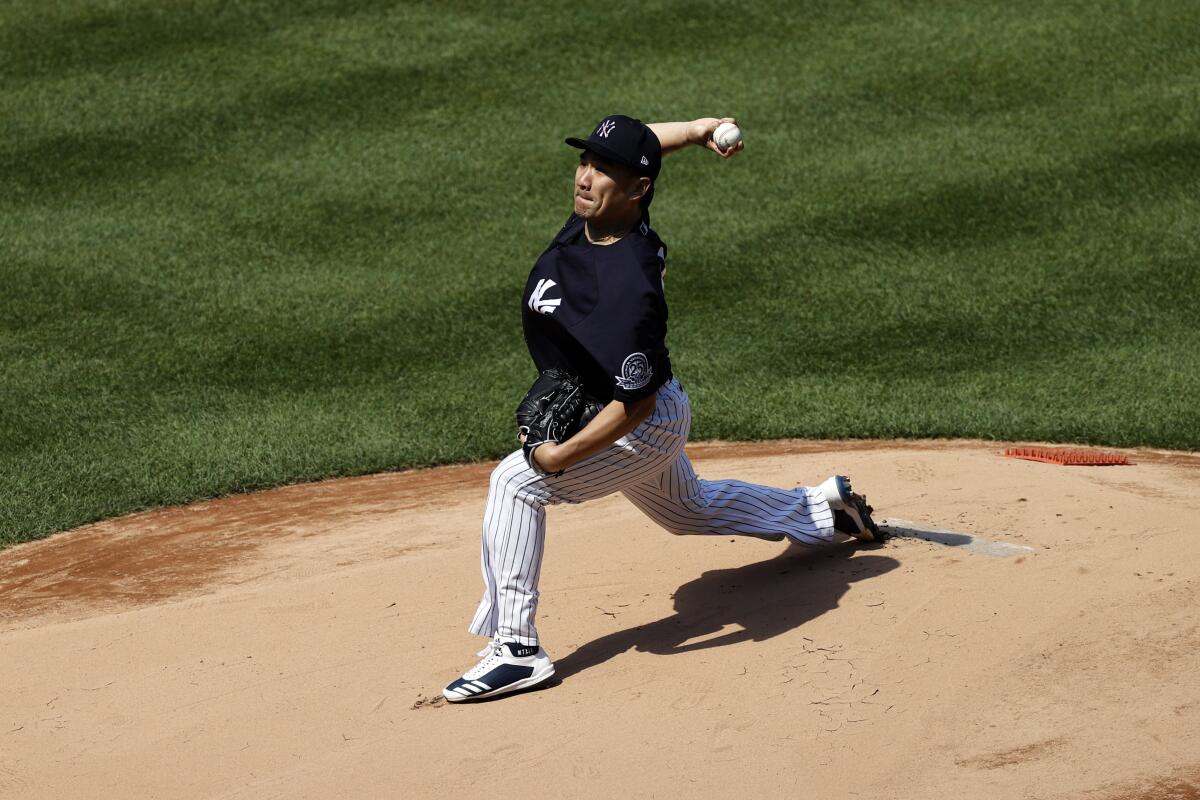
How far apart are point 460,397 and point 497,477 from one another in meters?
3.66

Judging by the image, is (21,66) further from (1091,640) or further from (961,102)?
(1091,640)

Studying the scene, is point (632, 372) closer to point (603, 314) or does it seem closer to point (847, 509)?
point (603, 314)

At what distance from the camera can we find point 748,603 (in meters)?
4.80

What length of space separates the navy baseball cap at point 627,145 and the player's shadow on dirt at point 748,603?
150 cm

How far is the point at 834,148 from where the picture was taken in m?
10.6

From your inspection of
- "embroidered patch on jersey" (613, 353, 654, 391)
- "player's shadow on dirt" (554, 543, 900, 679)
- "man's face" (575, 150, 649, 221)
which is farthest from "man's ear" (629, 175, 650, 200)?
"player's shadow on dirt" (554, 543, 900, 679)

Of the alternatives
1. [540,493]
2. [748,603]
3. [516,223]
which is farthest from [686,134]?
[516,223]

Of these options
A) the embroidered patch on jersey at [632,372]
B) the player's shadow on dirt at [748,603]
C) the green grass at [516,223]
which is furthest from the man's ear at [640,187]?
the green grass at [516,223]

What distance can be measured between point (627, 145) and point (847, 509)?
1.62 m

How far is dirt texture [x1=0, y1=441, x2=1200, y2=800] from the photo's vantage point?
3.81 meters

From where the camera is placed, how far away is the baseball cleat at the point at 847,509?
498 centimetres

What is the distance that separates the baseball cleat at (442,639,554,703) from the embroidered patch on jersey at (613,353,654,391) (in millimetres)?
871

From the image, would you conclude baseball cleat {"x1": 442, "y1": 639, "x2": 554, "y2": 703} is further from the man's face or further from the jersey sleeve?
the man's face

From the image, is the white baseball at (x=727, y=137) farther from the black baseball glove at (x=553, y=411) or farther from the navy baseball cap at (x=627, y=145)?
the black baseball glove at (x=553, y=411)
